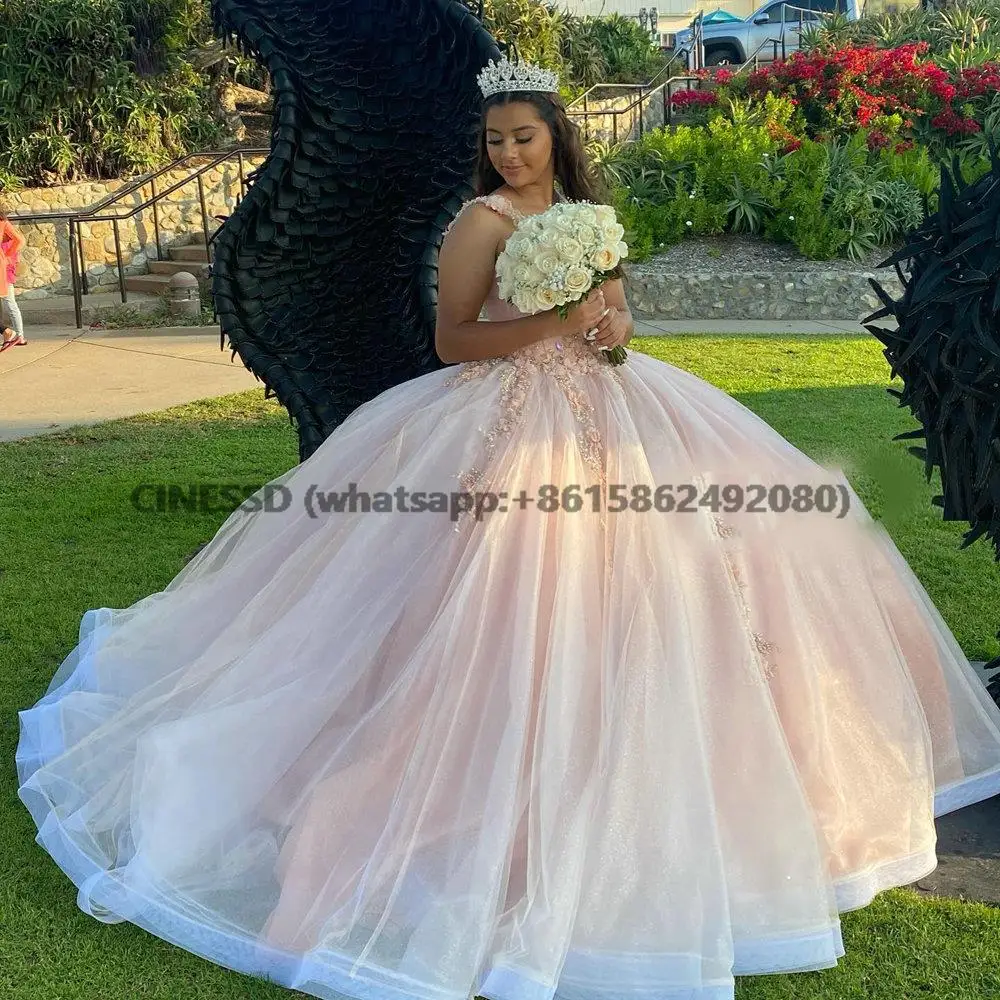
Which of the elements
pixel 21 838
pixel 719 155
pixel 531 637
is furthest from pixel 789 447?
pixel 719 155

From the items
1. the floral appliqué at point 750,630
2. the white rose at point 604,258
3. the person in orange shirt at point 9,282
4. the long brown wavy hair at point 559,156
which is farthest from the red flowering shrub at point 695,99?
the floral appliqué at point 750,630

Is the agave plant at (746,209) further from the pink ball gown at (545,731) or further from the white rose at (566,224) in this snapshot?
the white rose at (566,224)

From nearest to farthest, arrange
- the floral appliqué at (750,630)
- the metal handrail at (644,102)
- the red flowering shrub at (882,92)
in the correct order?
the floral appliqué at (750,630) < the red flowering shrub at (882,92) < the metal handrail at (644,102)

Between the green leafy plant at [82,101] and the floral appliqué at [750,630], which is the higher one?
the green leafy plant at [82,101]

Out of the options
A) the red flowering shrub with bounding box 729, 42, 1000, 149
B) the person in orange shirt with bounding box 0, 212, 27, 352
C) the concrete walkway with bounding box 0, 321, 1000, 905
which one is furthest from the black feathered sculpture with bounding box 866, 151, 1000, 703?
the red flowering shrub with bounding box 729, 42, 1000, 149

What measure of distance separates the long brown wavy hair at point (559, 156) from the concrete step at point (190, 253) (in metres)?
9.79

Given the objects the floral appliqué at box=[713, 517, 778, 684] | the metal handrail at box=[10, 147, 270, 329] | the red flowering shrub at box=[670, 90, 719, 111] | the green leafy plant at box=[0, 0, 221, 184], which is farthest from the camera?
the red flowering shrub at box=[670, 90, 719, 111]

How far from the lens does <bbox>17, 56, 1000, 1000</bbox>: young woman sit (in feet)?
7.46

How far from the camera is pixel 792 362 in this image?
8531 mm

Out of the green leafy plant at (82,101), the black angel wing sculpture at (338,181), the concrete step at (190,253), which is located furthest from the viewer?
the green leafy plant at (82,101)

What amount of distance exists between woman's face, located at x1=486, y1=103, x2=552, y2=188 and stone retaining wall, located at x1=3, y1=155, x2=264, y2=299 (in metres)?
9.68

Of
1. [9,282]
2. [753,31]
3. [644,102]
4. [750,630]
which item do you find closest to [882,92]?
[644,102]

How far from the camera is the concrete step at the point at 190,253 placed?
12305 mm

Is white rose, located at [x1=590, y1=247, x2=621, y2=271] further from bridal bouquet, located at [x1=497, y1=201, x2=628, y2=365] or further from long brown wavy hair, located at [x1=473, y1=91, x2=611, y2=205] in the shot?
long brown wavy hair, located at [x1=473, y1=91, x2=611, y2=205]
